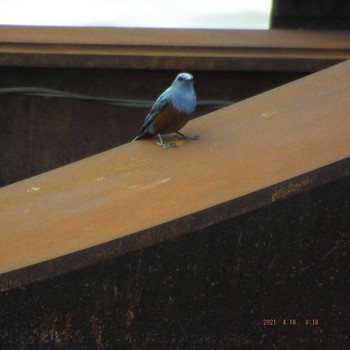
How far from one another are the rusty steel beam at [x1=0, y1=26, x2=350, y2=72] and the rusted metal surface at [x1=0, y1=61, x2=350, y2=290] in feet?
3.16

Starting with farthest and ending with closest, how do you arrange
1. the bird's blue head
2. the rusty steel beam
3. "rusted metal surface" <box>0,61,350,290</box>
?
the rusty steel beam < the bird's blue head < "rusted metal surface" <box>0,61,350,290</box>

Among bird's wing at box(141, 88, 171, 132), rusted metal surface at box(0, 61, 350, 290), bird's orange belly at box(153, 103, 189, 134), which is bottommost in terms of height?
rusted metal surface at box(0, 61, 350, 290)

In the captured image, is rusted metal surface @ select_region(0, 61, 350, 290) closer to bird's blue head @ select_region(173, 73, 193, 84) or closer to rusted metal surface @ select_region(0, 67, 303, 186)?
bird's blue head @ select_region(173, 73, 193, 84)

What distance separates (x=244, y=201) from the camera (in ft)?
10.1

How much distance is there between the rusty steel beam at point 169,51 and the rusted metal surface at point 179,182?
964 millimetres

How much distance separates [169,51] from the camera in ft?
18.1

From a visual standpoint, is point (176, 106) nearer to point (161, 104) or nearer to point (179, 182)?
point (161, 104)

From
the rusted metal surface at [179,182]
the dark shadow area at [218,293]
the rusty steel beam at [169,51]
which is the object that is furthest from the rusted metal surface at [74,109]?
the dark shadow area at [218,293]

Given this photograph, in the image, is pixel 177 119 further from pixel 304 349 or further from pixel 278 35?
pixel 278 35

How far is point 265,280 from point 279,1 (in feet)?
11.1

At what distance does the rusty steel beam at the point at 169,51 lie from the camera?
5.40 meters

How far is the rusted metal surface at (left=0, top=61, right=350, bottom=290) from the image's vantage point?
3.08 metres

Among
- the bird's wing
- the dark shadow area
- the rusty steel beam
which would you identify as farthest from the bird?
the rusty steel beam

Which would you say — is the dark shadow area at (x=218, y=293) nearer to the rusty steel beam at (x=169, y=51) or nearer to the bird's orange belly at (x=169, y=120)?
the bird's orange belly at (x=169, y=120)
